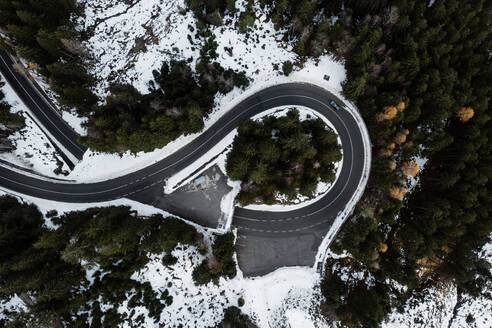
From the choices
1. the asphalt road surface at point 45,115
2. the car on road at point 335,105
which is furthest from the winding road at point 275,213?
the car on road at point 335,105

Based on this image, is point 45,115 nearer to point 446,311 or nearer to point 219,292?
point 219,292

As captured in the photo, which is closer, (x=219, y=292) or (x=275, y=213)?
(x=219, y=292)

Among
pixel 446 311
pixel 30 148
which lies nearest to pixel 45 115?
pixel 30 148

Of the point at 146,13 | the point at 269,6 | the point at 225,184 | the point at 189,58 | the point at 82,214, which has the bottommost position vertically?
the point at 82,214

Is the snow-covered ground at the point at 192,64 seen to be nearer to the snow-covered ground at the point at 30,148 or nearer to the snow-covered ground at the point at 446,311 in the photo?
the snow-covered ground at the point at 30,148

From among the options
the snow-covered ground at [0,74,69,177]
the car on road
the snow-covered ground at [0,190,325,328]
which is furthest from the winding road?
the snow-covered ground at [0,190,325,328]

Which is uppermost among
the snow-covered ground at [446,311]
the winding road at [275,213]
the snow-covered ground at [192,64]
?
the snow-covered ground at [192,64]

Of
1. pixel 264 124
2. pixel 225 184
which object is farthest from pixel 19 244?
pixel 264 124

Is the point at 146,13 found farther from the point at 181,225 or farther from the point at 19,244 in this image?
the point at 19,244
